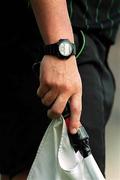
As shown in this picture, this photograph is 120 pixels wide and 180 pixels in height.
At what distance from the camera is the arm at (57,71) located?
3.74 feet

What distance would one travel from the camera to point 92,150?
1.28 meters

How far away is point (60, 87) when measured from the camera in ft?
3.73

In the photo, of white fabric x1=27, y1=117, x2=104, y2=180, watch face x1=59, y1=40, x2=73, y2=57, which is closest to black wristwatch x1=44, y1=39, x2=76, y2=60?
watch face x1=59, y1=40, x2=73, y2=57

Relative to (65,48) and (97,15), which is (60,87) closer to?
(65,48)

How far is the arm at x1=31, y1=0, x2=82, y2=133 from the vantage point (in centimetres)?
114

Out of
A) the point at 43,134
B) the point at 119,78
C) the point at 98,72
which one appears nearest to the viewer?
the point at 43,134

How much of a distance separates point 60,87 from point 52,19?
0.14 meters

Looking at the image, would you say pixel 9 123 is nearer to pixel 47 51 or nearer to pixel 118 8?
pixel 47 51

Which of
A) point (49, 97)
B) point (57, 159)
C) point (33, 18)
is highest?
point (33, 18)

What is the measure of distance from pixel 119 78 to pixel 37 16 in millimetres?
903

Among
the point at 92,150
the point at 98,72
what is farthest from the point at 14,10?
the point at 92,150

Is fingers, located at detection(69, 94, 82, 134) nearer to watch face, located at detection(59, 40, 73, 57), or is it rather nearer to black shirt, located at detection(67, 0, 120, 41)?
watch face, located at detection(59, 40, 73, 57)

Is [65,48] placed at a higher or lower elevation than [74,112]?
higher

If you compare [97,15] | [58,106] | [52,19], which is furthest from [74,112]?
[97,15]
